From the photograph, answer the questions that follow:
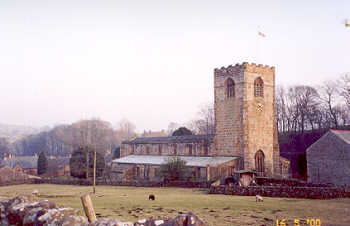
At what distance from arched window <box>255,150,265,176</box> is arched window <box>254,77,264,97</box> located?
25.8 ft

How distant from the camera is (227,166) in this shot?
130 feet

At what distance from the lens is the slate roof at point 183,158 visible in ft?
135

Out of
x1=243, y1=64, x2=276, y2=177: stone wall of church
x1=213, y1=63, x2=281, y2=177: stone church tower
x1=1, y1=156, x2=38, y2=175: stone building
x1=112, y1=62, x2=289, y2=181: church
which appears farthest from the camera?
x1=1, y1=156, x2=38, y2=175: stone building

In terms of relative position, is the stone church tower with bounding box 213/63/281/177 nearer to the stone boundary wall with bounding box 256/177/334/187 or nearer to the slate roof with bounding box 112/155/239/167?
the slate roof with bounding box 112/155/239/167

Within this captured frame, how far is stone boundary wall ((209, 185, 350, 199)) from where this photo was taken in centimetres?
2483

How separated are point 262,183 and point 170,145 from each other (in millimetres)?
20507

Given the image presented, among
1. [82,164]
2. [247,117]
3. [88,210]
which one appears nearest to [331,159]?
[247,117]

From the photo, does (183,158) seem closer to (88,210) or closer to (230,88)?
(230,88)

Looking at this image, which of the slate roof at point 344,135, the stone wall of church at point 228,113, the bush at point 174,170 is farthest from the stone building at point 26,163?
the slate roof at point 344,135

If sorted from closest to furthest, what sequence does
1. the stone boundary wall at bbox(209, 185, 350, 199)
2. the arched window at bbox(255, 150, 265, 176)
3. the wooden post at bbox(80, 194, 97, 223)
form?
1. the wooden post at bbox(80, 194, 97, 223)
2. the stone boundary wall at bbox(209, 185, 350, 199)
3. the arched window at bbox(255, 150, 265, 176)

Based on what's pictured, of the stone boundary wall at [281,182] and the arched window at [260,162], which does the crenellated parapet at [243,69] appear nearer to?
the arched window at [260,162]

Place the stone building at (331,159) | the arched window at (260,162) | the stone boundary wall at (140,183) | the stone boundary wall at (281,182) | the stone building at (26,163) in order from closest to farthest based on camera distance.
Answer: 1. the stone boundary wall at (281,182)
2. the stone building at (331,159)
3. the stone boundary wall at (140,183)
4. the arched window at (260,162)
5. the stone building at (26,163)

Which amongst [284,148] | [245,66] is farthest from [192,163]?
[284,148]

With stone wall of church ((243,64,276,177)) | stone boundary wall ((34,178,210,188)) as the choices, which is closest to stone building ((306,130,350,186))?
stone wall of church ((243,64,276,177))
